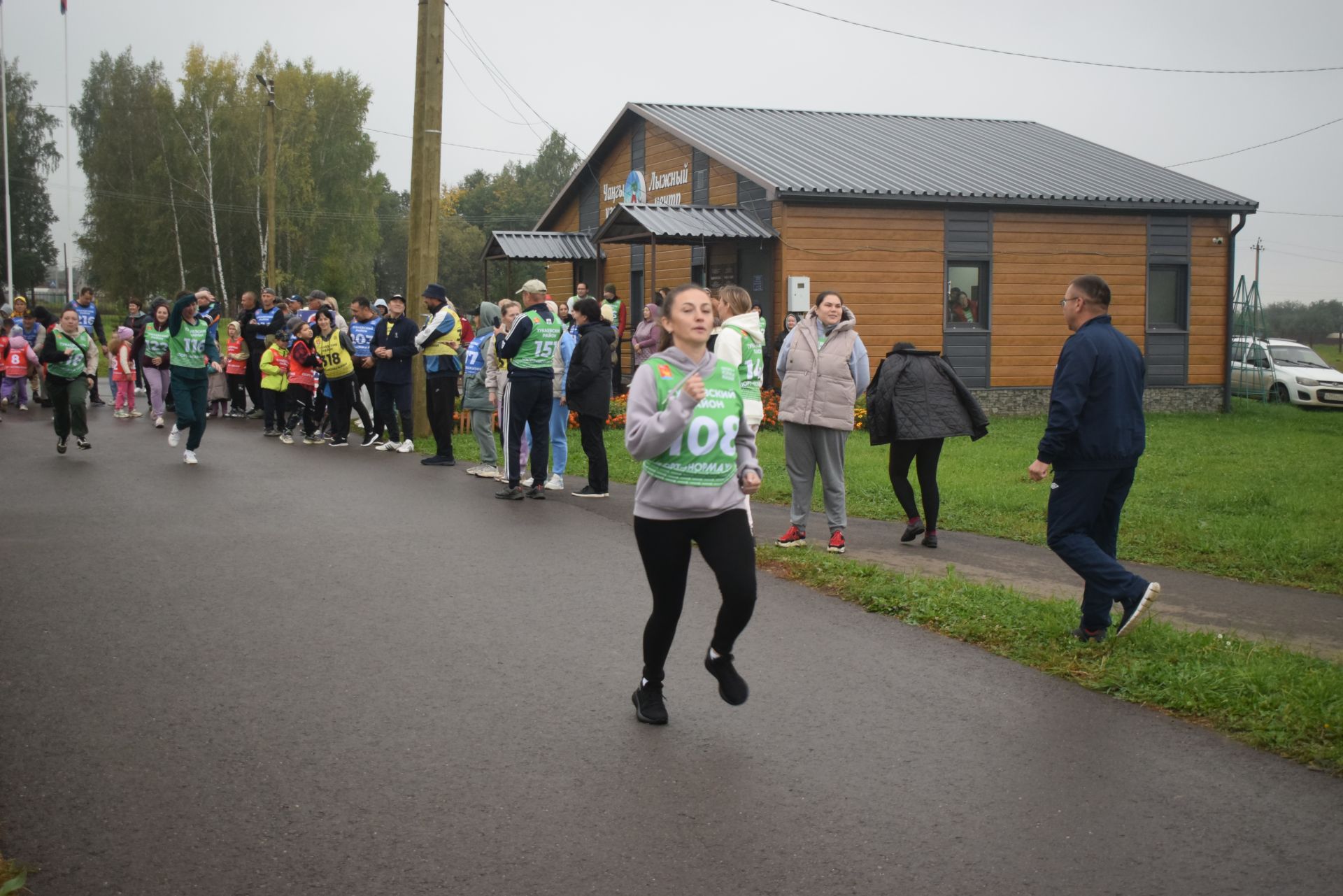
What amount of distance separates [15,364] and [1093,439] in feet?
67.9

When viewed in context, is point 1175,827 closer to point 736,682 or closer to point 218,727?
point 736,682

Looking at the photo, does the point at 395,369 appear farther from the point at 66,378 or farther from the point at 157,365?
the point at 157,365

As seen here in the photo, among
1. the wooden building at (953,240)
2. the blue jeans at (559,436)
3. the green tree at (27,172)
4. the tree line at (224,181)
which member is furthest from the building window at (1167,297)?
the green tree at (27,172)

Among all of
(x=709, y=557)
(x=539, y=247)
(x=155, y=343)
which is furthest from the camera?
(x=539, y=247)

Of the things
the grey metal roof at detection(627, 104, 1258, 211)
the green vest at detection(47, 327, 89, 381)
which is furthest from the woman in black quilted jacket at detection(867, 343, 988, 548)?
the grey metal roof at detection(627, 104, 1258, 211)

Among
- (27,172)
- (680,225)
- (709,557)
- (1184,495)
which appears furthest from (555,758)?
(27,172)

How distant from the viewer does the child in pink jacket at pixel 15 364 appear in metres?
21.9

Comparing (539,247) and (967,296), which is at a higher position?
(539,247)

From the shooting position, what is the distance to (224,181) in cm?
6512

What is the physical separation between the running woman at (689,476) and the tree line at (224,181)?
5837 cm

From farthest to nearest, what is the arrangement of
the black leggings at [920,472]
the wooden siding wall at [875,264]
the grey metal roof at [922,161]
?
the grey metal roof at [922,161] → the wooden siding wall at [875,264] → the black leggings at [920,472]

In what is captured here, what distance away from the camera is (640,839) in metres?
4.19

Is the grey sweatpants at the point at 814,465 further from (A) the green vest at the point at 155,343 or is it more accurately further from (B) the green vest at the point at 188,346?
(A) the green vest at the point at 155,343

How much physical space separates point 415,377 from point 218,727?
12.6 meters
